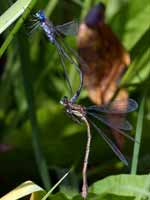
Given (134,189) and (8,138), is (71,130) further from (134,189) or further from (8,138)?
(134,189)

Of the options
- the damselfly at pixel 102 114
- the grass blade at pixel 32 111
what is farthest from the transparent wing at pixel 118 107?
the grass blade at pixel 32 111

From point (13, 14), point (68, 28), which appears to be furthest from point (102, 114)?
point (13, 14)

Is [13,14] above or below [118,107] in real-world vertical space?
above

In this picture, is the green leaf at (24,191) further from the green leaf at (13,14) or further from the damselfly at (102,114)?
the green leaf at (13,14)

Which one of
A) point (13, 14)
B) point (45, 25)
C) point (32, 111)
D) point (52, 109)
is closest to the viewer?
point (13, 14)

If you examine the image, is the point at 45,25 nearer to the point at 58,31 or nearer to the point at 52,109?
the point at 58,31

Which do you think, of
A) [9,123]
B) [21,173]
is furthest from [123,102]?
[9,123]
